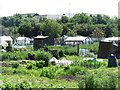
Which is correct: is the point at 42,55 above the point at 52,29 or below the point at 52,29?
above

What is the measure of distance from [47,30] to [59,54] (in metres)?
32.2

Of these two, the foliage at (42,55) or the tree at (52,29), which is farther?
the tree at (52,29)

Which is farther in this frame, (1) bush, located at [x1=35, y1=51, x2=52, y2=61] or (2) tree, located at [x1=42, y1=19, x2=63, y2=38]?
(2) tree, located at [x1=42, y1=19, x2=63, y2=38]

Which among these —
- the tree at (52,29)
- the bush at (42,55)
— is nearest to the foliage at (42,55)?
the bush at (42,55)

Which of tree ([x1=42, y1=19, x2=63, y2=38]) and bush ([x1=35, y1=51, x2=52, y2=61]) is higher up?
bush ([x1=35, y1=51, x2=52, y2=61])

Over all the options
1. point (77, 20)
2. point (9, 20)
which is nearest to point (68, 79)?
point (77, 20)

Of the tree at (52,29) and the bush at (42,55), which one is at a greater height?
the bush at (42,55)

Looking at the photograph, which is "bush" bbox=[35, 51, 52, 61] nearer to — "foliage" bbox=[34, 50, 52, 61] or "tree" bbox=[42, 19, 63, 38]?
"foliage" bbox=[34, 50, 52, 61]

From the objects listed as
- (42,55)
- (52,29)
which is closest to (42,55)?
(42,55)

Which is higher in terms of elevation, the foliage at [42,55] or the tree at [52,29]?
the foliage at [42,55]

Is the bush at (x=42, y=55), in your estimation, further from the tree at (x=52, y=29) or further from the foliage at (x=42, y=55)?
the tree at (x=52, y=29)

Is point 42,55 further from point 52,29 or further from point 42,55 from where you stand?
point 52,29

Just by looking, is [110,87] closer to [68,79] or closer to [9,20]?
[68,79]

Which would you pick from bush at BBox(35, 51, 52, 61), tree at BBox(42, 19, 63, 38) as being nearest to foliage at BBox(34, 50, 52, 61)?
bush at BBox(35, 51, 52, 61)
